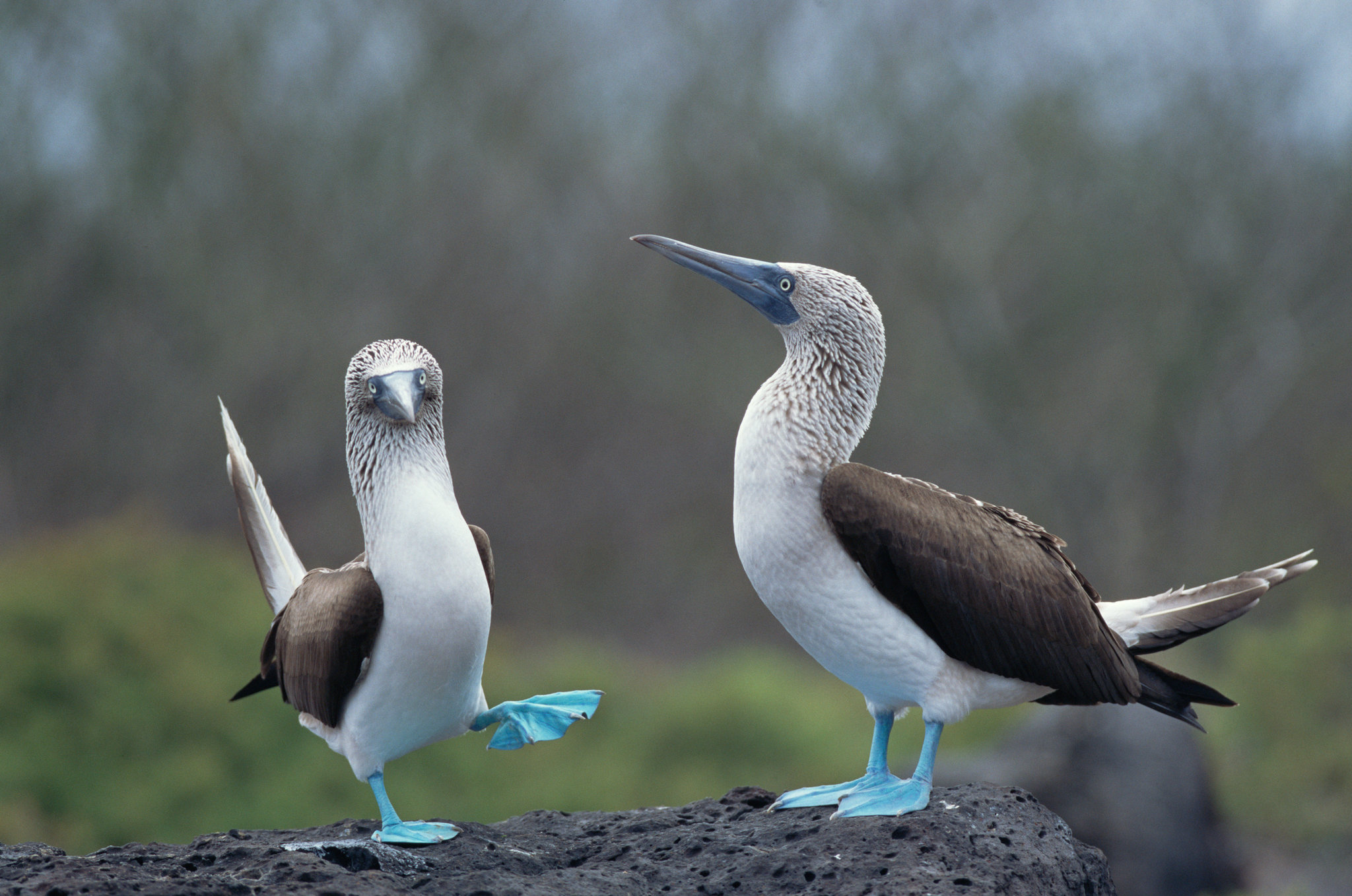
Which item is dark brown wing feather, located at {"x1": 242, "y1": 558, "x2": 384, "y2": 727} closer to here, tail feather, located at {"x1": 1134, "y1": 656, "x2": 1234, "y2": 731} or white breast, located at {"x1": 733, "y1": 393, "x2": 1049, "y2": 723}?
white breast, located at {"x1": 733, "y1": 393, "x2": 1049, "y2": 723}

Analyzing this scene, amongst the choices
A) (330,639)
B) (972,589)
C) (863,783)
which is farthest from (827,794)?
(330,639)

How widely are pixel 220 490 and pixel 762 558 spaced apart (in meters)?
→ 10.3

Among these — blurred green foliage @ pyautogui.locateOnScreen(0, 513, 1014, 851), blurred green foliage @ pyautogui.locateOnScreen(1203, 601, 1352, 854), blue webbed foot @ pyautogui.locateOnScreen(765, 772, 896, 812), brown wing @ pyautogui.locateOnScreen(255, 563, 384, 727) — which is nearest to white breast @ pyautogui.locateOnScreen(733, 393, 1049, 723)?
blue webbed foot @ pyautogui.locateOnScreen(765, 772, 896, 812)

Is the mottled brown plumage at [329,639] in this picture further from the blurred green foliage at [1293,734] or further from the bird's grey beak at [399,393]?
the blurred green foliage at [1293,734]

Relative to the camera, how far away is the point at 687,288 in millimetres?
13266

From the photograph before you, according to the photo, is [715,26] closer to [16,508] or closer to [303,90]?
[303,90]

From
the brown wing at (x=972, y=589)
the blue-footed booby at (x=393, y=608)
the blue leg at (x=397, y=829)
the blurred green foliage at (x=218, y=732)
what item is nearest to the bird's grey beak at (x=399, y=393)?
the blue-footed booby at (x=393, y=608)

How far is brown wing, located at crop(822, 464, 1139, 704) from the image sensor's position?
3180mm

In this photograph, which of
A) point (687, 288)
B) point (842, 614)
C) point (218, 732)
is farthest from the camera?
point (687, 288)

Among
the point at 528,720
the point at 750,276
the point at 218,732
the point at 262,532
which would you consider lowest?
the point at 218,732

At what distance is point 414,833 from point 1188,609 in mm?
2321

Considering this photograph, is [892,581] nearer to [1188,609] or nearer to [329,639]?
[1188,609]

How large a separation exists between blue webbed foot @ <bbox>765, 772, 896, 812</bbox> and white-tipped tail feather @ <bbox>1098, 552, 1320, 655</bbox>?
0.83 m

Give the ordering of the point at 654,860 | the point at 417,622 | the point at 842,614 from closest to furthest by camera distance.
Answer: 1. the point at 417,622
2. the point at 842,614
3. the point at 654,860
